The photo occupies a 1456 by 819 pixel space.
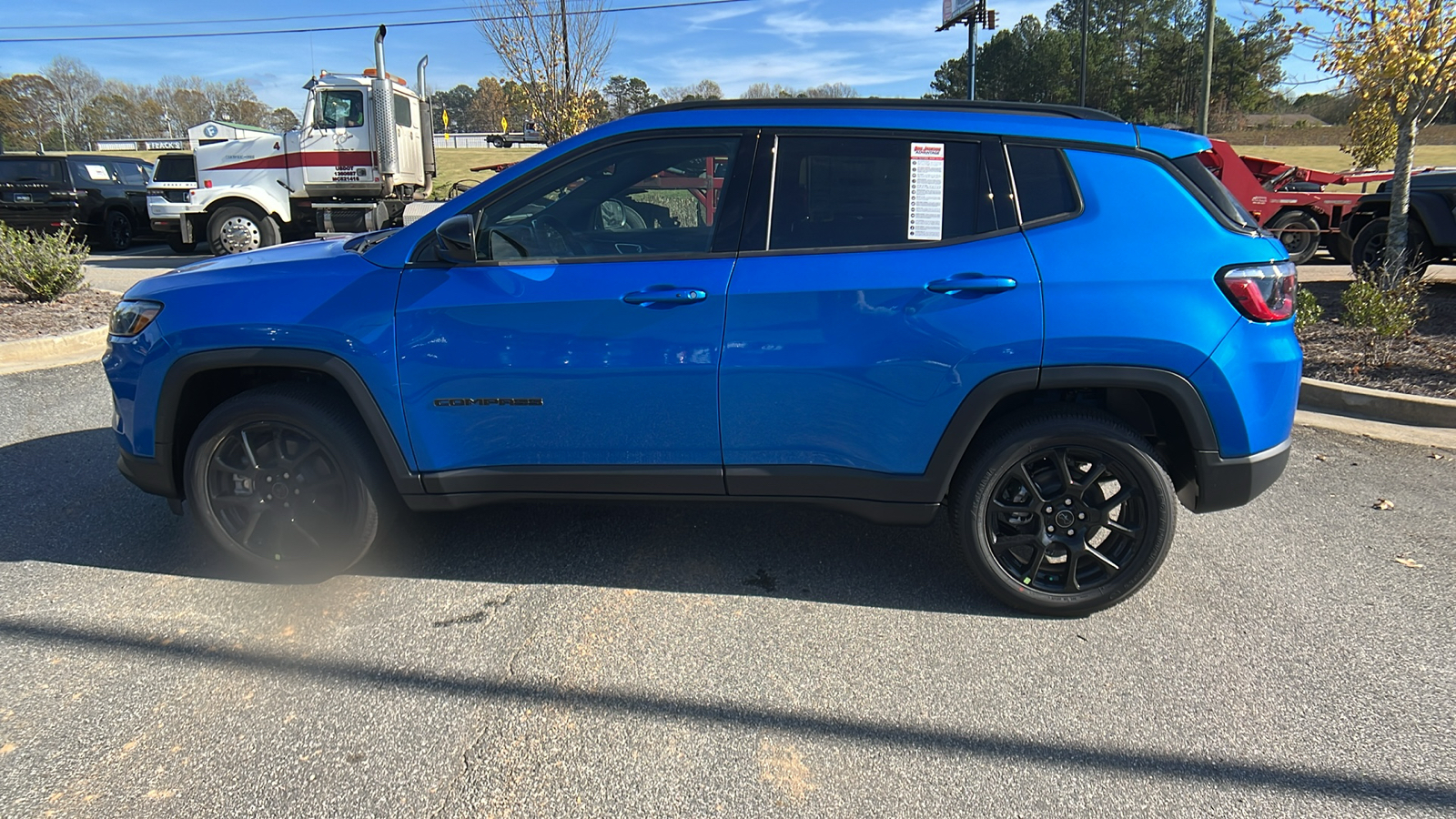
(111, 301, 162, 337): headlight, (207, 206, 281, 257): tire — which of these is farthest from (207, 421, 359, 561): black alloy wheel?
(207, 206, 281, 257): tire

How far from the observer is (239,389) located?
359 centimetres

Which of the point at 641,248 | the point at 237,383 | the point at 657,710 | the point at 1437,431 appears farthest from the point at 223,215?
the point at 1437,431

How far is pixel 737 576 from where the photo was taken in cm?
357

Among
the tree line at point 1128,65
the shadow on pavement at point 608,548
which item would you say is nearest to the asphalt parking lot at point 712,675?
the shadow on pavement at point 608,548

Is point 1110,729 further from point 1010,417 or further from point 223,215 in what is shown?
point 223,215

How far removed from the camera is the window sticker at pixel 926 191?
3066mm

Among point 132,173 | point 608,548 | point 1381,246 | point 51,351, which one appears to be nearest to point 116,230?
point 132,173

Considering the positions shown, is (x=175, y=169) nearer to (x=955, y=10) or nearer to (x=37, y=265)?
(x=37, y=265)

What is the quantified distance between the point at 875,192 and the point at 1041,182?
1.87 ft

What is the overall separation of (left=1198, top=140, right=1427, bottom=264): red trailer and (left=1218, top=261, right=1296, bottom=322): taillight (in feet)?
36.2

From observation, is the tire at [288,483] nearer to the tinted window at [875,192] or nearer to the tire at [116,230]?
the tinted window at [875,192]

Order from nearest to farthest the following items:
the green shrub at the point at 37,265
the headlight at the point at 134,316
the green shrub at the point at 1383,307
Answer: the headlight at the point at 134,316 → the green shrub at the point at 1383,307 → the green shrub at the point at 37,265

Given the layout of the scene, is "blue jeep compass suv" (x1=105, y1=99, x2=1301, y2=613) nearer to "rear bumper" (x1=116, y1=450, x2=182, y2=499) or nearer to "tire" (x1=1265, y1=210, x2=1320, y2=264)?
"rear bumper" (x1=116, y1=450, x2=182, y2=499)

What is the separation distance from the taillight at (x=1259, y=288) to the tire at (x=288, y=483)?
310cm
